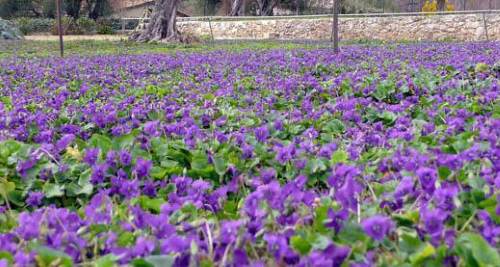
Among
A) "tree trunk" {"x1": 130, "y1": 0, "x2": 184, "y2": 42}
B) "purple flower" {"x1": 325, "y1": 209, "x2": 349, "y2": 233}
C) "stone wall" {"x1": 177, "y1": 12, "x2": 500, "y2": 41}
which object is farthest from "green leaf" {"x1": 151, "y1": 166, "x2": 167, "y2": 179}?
"stone wall" {"x1": 177, "y1": 12, "x2": 500, "y2": 41}

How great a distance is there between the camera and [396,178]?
2.12 m

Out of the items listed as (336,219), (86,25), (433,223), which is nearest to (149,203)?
(336,219)

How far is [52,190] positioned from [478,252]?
1.60m

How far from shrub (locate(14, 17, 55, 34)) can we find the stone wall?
1013cm

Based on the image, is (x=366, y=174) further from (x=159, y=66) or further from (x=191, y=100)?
(x=159, y=66)

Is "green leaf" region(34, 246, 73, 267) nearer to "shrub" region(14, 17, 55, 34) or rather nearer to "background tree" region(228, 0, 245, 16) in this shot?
"shrub" region(14, 17, 55, 34)

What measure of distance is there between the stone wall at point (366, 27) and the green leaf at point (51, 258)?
22.9 metres

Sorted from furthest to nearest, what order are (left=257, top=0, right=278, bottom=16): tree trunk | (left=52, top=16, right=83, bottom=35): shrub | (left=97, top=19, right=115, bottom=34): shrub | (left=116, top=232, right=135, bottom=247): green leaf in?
1. (left=257, top=0, right=278, bottom=16): tree trunk
2. (left=97, top=19, right=115, bottom=34): shrub
3. (left=52, top=16, right=83, bottom=35): shrub
4. (left=116, top=232, right=135, bottom=247): green leaf

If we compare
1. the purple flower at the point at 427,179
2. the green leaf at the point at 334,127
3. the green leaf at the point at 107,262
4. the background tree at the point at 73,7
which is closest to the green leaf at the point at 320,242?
the green leaf at the point at 107,262

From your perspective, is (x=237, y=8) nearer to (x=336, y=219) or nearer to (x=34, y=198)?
(x=34, y=198)

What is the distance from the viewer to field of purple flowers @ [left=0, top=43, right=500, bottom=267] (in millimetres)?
1309

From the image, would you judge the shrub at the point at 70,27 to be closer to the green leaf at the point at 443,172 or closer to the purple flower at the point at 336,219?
the green leaf at the point at 443,172

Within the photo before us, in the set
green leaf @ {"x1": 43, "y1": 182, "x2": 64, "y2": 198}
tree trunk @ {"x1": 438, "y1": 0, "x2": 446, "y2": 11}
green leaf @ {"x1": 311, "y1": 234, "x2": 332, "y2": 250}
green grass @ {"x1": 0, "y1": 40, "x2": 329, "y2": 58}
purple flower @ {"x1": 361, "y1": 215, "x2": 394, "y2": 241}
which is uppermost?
tree trunk @ {"x1": 438, "y1": 0, "x2": 446, "y2": 11}

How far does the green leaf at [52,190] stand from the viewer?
229 centimetres
